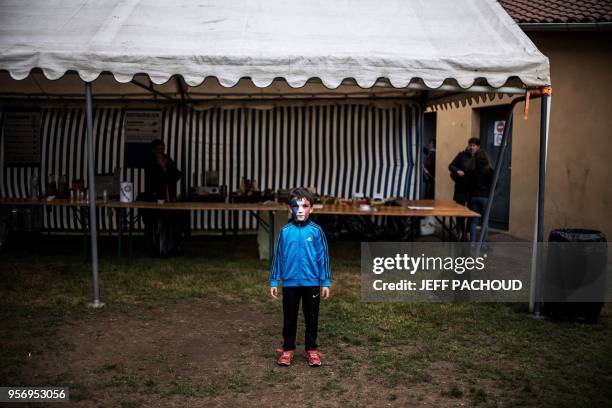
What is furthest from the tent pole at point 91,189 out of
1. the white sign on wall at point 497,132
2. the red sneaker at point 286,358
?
the white sign on wall at point 497,132

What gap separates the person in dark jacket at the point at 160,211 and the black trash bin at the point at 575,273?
17.0 ft

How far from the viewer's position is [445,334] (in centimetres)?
584

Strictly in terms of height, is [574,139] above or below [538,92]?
below

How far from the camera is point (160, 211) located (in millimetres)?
9094

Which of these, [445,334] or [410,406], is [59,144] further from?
[410,406]

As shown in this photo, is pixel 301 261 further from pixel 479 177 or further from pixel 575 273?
pixel 479 177

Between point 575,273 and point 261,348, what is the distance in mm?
3042

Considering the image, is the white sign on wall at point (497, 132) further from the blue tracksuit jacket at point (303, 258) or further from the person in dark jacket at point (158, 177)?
the blue tracksuit jacket at point (303, 258)

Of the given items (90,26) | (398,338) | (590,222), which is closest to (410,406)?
(398,338)

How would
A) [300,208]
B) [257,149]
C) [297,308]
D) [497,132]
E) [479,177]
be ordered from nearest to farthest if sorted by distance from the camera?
1. [300,208]
2. [297,308]
3. [479,177]
4. [257,149]
5. [497,132]

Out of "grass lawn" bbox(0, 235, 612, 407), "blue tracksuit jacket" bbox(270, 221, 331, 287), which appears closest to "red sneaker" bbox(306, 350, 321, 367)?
"grass lawn" bbox(0, 235, 612, 407)

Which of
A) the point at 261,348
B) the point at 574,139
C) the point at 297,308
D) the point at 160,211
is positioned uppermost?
the point at 574,139

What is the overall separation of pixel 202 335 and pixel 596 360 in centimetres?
332

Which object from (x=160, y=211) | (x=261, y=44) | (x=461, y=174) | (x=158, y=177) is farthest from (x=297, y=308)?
(x=461, y=174)
